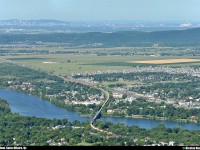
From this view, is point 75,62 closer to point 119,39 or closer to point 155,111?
point 155,111

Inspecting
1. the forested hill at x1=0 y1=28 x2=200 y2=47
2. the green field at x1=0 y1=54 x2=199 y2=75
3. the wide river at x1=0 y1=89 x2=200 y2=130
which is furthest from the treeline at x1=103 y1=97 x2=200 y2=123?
the forested hill at x1=0 y1=28 x2=200 y2=47

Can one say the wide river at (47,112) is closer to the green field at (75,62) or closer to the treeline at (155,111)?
the treeline at (155,111)

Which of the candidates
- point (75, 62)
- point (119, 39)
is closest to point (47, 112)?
point (75, 62)

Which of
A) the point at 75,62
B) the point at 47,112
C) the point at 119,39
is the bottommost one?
the point at 119,39

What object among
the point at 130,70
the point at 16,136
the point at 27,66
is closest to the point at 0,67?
the point at 27,66

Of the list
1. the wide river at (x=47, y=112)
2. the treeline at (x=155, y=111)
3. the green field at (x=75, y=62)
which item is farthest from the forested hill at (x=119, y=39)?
the treeline at (x=155, y=111)

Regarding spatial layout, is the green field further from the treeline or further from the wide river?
the treeline
